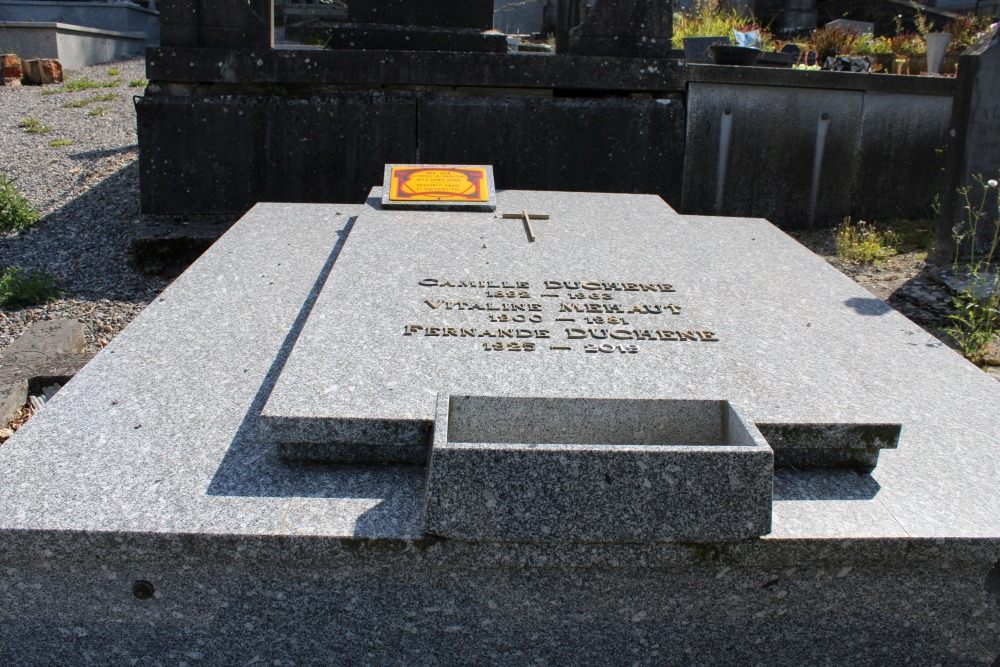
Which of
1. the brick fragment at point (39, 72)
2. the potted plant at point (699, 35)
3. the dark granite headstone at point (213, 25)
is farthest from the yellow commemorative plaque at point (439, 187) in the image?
the brick fragment at point (39, 72)

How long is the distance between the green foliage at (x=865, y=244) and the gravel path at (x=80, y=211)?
4.30m

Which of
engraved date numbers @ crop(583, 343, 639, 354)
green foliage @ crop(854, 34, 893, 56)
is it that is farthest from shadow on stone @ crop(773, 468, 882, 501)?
green foliage @ crop(854, 34, 893, 56)

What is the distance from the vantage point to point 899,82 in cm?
641

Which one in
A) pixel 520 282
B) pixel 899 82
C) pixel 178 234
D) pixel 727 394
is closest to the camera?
pixel 727 394

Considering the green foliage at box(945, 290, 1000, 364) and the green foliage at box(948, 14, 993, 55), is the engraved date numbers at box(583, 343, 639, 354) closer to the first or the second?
the green foliage at box(945, 290, 1000, 364)

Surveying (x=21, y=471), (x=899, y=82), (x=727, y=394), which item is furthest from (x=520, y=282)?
(x=899, y=82)

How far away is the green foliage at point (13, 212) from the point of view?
19.0ft

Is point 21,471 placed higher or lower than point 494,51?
lower

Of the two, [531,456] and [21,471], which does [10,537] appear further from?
[531,456]

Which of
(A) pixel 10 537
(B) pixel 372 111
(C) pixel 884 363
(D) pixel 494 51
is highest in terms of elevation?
(D) pixel 494 51

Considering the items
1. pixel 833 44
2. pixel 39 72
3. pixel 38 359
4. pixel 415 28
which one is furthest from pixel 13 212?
pixel 833 44

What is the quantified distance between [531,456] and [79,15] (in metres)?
18.9

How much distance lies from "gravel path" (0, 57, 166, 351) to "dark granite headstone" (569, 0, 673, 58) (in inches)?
117

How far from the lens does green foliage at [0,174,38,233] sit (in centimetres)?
580
